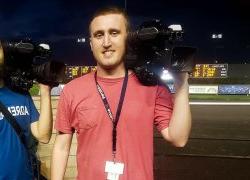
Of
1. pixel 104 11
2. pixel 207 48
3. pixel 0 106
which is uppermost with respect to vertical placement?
pixel 207 48

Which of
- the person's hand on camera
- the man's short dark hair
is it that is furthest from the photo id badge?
the man's short dark hair

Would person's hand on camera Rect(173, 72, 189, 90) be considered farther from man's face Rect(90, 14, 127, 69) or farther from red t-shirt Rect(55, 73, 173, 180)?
man's face Rect(90, 14, 127, 69)

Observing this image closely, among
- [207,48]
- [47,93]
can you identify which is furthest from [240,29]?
[47,93]

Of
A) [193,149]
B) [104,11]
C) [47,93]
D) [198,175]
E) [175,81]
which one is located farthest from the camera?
[193,149]

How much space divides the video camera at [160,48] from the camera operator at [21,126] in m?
Answer: 0.86

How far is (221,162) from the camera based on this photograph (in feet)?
29.1

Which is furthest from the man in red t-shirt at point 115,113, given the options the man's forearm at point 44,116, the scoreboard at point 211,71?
the scoreboard at point 211,71

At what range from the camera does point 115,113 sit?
254 centimetres

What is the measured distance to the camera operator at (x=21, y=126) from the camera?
9.09 ft

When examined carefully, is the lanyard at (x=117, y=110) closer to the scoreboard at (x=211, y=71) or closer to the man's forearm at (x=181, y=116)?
the man's forearm at (x=181, y=116)

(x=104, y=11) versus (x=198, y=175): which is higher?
(x=104, y=11)

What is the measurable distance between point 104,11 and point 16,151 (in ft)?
3.59

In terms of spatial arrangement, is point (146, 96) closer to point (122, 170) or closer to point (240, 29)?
point (122, 170)

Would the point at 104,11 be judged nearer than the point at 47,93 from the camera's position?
Yes
